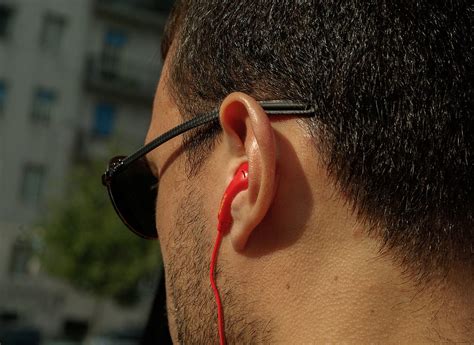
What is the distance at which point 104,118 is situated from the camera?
24.9m

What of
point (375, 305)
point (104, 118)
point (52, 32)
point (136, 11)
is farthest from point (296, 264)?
point (136, 11)

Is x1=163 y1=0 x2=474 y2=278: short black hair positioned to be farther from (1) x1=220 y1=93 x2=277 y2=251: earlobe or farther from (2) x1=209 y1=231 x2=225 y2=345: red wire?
(2) x1=209 y1=231 x2=225 y2=345: red wire

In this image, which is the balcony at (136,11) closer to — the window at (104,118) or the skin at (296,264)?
the window at (104,118)

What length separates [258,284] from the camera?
1.34 meters

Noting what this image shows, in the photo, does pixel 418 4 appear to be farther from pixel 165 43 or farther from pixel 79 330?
pixel 79 330

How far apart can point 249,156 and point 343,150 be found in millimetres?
152

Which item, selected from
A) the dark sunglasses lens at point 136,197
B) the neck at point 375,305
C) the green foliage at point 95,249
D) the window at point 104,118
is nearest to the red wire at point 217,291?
the neck at point 375,305

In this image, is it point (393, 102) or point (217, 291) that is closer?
point (393, 102)

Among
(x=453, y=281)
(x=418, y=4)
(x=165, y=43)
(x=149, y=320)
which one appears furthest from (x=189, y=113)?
(x=149, y=320)

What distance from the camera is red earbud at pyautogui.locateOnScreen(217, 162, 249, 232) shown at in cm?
134

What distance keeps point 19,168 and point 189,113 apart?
22.5 meters

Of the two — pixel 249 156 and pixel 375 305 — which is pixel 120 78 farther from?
pixel 375 305

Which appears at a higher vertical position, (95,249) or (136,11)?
(136,11)

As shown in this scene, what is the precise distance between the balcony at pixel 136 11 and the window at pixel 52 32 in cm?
124
